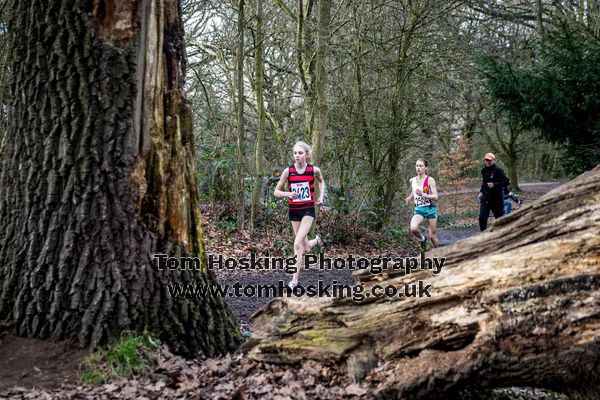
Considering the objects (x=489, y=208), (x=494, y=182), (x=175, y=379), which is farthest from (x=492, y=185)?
(x=175, y=379)

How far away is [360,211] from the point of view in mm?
14320

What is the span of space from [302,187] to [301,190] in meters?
0.05

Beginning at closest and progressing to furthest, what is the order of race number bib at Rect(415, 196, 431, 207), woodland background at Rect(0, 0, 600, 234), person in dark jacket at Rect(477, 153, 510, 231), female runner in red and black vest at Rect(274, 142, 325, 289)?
female runner in red and black vest at Rect(274, 142, 325, 289) < race number bib at Rect(415, 196, 431, 207) < person in dark jacket at Rect(477, 153, 510, 231) < woodland background at Rect(0, 0, 600, 234)

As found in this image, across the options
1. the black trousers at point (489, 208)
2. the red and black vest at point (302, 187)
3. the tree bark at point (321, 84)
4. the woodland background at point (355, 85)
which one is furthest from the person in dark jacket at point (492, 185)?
the red and black vest at point (302, 187)

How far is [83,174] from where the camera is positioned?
362 centimetres

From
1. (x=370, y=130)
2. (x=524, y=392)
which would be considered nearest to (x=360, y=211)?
(x=370, y=130)

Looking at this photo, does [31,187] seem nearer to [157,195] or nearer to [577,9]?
[157,195]

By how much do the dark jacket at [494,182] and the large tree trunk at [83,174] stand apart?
30.0 ft

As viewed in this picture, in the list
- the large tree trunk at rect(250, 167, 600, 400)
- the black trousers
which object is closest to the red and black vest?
the large tree trunk at rect(250, 167, 600, 400)

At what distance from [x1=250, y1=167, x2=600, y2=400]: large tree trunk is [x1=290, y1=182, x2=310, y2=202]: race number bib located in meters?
3.66

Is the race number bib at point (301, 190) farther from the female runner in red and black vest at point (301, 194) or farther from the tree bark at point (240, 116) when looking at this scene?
the tree bark at point (240, 116)

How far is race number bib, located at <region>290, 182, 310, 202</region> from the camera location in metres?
7.52

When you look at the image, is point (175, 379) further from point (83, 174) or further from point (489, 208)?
point (489, 208)

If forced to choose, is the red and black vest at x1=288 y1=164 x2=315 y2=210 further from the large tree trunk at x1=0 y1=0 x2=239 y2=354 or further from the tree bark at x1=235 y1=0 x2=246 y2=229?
the tree bark at x1=235 y1=0 x2=246 y2=229
